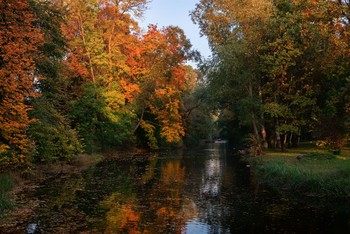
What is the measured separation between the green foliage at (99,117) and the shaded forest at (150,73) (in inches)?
6.0

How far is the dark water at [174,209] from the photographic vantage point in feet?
41.9

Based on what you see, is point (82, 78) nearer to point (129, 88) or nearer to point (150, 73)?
point (129, 88)

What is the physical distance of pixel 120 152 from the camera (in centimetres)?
5066

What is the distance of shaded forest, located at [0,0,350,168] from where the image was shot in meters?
20.2

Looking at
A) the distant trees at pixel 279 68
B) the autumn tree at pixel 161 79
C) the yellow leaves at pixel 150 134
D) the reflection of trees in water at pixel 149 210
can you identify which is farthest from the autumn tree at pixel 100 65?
the reflection of trees in water at pixel 149 210

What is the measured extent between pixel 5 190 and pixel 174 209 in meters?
9.25

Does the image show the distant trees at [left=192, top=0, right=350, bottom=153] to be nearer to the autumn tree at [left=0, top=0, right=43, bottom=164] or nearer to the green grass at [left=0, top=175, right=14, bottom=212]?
the autumn tree at [left=0, top=0, right=43, bottom=164]

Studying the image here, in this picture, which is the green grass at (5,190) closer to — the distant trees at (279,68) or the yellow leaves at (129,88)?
the distant trees at (279,68)

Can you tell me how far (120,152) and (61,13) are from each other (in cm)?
2790

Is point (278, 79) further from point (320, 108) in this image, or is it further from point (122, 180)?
point (122, 180)


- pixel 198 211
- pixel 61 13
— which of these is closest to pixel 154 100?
pixel 61 13

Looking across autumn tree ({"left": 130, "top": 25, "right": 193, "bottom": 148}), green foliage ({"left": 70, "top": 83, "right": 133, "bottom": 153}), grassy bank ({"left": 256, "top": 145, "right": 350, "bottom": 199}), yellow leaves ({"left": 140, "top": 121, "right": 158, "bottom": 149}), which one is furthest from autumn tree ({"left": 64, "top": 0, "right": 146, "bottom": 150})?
grassy bank ({"left": 256, "top": 145, "right": 350, "bottom": 199})

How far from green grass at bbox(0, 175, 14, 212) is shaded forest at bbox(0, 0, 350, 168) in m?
1.10

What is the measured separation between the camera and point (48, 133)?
24344 millimetres
